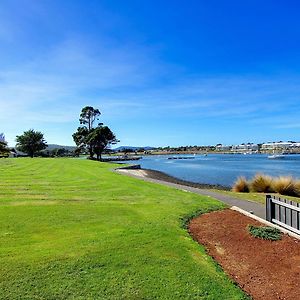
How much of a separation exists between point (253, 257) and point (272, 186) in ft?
48.0

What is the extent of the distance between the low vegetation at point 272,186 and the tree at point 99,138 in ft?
184

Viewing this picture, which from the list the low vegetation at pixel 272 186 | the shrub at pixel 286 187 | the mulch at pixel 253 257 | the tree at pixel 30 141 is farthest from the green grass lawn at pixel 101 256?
the tree at pixel 30 141

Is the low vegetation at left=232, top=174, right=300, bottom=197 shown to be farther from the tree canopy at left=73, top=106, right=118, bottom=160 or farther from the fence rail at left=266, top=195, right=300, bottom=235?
the tree canopy at left=73, top=106, right=118, bottom=160

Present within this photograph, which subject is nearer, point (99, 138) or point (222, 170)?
point (222, 170)

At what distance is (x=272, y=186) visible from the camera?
20.8m

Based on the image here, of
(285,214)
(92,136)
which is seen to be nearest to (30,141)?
(92,136)

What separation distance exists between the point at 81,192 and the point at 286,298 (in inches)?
449

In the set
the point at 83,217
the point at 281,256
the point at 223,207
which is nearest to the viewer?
the point at 281,256

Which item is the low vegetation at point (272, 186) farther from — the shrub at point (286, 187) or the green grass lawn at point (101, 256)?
the green grass lawn at point (101, 256)

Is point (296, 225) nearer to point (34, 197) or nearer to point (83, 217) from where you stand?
point (83, 217)

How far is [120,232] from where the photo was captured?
836 centimetres

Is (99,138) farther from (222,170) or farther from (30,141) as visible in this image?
(222,170)

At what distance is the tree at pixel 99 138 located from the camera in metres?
75.2

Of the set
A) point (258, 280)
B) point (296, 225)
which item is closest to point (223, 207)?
point (296, 225)
